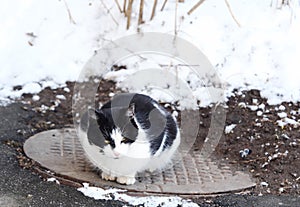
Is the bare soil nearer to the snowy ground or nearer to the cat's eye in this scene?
the snowy ground

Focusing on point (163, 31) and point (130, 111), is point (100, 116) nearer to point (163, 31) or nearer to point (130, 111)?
point (130, 111)

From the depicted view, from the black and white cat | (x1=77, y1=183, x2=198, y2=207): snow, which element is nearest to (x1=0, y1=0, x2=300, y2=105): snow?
the black and white cat

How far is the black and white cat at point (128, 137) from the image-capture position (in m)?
3.15

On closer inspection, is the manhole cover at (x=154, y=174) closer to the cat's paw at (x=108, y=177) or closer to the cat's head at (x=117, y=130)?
the cat's paw at (x=108, y=177)

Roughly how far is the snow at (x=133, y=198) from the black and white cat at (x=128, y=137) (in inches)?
6.1

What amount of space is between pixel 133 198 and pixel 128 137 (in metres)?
0.36

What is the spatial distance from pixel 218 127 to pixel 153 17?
1504mm

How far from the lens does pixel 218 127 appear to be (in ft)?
14.4

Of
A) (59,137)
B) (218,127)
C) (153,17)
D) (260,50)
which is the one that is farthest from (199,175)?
(153,17)

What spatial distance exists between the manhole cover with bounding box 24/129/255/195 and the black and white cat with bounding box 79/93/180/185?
8cm

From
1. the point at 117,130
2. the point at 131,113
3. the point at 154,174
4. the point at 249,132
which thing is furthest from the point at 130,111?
the point at 249,132

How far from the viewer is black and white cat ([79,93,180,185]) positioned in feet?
10.3

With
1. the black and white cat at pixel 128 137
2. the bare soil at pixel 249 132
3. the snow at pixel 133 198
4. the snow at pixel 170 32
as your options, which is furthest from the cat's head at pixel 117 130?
the snow at pixel 170 32

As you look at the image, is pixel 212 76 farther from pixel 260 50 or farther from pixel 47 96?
pixel 47 96
